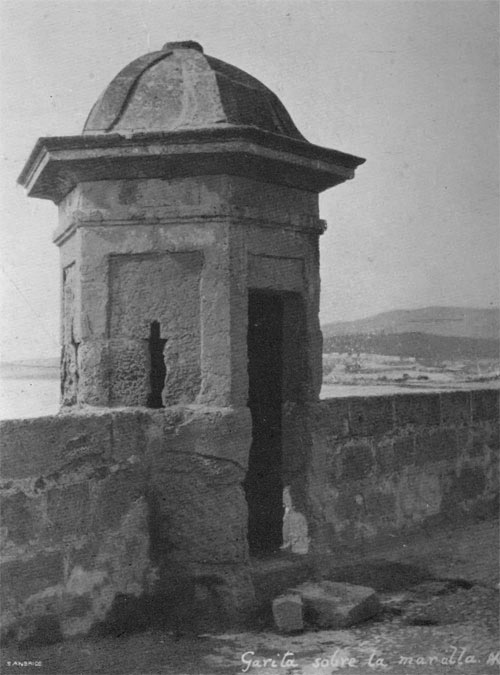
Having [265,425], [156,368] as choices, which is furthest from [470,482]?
[156,368]

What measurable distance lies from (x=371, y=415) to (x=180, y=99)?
9.27ft

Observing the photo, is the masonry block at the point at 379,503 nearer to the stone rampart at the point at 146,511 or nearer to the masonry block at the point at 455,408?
the stone rampart at the point at 146,511

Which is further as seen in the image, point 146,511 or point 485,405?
point 485,405

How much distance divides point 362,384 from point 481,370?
1.82 meters

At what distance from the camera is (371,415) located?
6.23 meters

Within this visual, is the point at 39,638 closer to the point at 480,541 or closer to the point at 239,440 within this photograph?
the point at 239,440

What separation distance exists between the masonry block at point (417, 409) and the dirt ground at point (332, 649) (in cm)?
167

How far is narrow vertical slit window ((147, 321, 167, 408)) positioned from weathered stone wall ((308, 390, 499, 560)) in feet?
3.52

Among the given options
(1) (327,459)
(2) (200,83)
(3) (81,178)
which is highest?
(2) (200,83)

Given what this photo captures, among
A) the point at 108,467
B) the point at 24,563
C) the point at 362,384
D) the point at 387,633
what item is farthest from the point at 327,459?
the point at 362,384

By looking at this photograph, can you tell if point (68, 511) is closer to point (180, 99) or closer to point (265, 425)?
point (265, 425)

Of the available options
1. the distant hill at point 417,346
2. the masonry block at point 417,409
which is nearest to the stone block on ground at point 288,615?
the masonry block at point 417,409

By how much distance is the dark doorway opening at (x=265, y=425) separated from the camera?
5.65m

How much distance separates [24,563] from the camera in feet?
13.4
